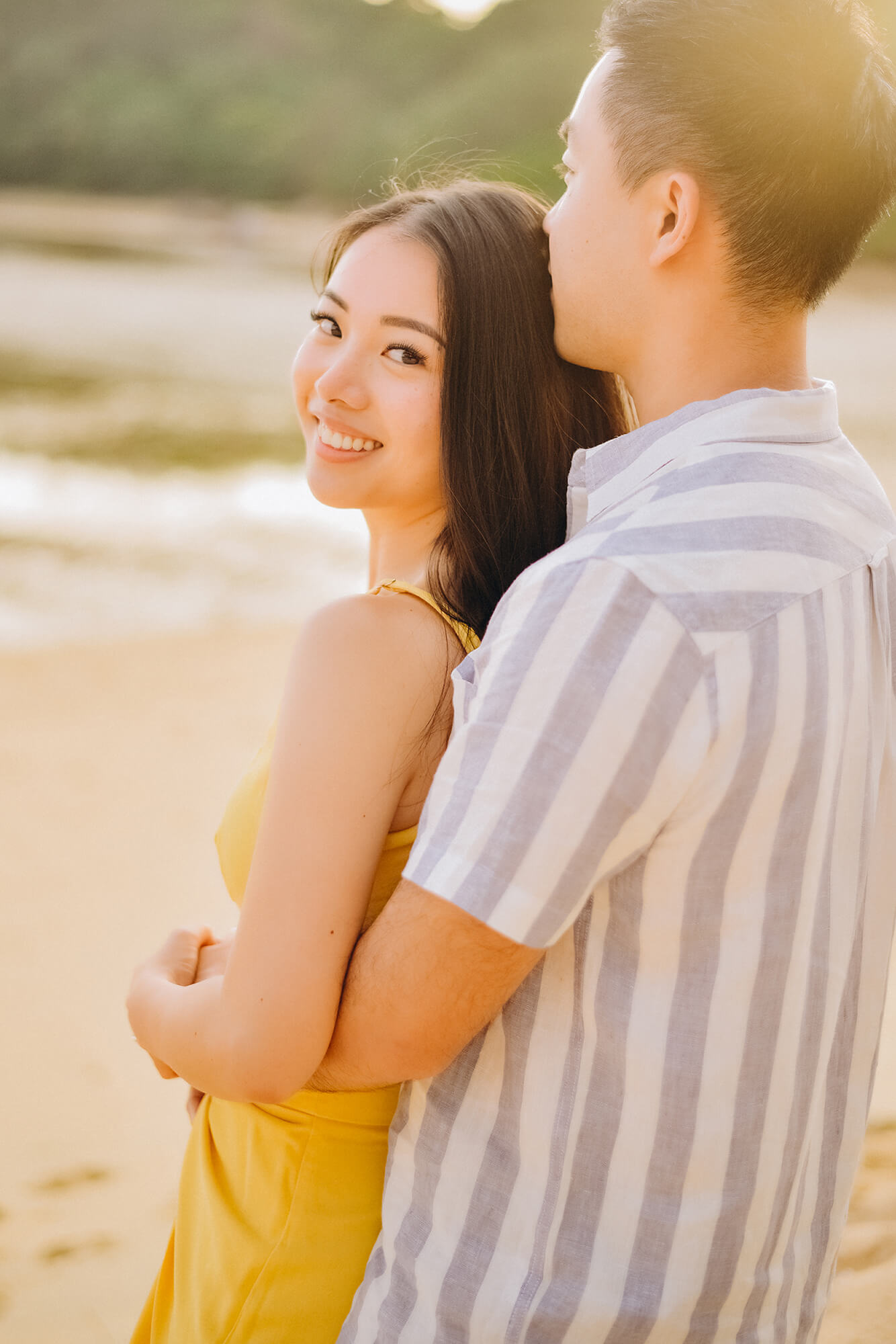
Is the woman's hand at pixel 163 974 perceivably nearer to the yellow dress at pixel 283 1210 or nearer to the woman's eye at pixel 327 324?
the yellow dress at pixel 283 1210

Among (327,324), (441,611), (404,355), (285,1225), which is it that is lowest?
(285,1225)

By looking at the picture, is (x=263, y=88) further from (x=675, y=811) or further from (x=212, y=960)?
(x=675, y=811)

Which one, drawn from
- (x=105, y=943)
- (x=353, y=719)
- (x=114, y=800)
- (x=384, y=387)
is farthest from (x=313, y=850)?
(x=114, y=800)

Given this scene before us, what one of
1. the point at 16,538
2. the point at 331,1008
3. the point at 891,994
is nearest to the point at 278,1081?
the point at 331,1008

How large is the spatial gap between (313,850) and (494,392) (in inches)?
28.6

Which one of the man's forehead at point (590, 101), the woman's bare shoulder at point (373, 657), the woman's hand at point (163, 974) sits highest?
the man's forehead at point (590, 101)

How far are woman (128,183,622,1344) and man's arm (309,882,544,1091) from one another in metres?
0.04

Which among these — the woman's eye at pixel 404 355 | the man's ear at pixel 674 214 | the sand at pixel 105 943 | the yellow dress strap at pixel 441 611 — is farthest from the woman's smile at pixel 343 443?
the sand at pixel 105 943

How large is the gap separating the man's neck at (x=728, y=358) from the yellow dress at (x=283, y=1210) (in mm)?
403

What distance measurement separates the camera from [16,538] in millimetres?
10750

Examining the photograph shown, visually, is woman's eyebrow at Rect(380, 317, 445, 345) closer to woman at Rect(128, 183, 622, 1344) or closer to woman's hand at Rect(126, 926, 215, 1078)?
woman at Rect(128, 183, 622, 1344)

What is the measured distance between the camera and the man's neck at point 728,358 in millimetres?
1468

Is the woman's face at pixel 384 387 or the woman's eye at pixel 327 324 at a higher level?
the woman's eye at pixel 327 324

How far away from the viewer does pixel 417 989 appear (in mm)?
1281
